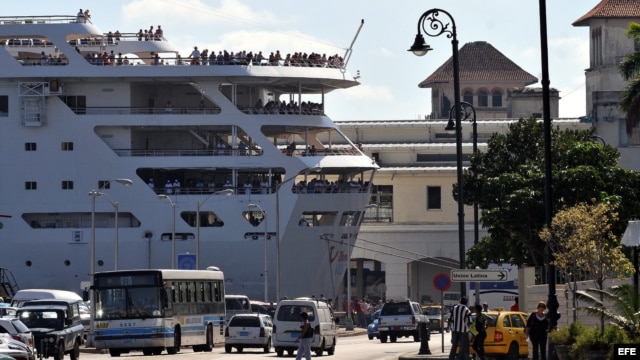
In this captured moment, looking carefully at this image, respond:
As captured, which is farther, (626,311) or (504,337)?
(504,337)

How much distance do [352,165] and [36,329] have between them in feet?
130

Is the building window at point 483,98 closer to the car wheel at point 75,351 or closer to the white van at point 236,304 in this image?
the white van at point 236,304

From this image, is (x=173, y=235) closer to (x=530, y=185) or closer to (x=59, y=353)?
(x=530, y=185)

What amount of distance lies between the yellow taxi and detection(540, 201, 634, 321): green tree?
5.37 feet

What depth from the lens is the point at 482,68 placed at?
498 ft

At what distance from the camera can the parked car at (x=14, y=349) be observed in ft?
105

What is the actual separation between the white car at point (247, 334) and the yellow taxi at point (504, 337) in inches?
454

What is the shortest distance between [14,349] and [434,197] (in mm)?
79750

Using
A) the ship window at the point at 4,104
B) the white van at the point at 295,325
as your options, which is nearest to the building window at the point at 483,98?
the ship window at the point at 4,104

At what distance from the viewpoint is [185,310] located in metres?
48.4

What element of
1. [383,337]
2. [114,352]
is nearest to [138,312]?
[114,352]

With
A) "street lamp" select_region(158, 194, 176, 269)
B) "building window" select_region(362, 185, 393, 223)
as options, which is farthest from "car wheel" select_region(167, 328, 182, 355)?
"building window" select_region(362, 185, 393, 223)

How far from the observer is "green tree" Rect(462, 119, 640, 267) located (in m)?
52.3

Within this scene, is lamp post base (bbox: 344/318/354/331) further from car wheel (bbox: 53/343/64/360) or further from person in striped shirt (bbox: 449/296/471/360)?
person in striped shirt (bbox: 449/296/471/360)
